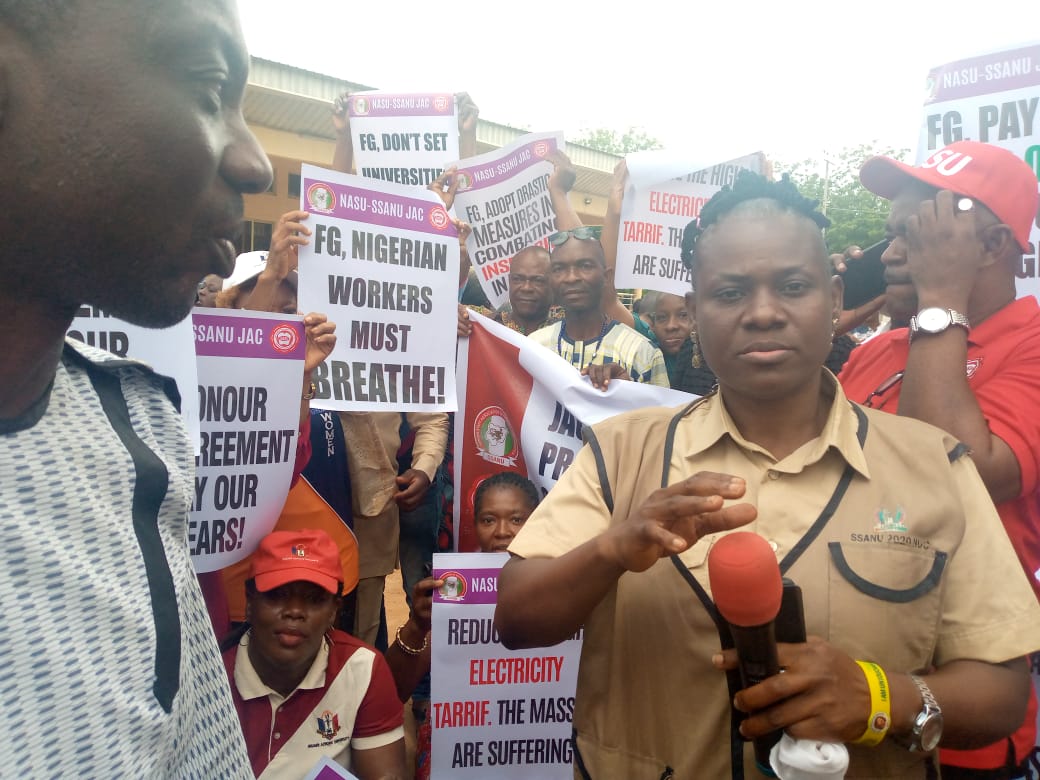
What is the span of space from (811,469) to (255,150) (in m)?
1.31

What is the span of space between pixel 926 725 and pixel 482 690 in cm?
A: 206

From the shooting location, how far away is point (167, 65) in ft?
3.51

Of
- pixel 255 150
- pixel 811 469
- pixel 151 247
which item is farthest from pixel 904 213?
pixel 151 247

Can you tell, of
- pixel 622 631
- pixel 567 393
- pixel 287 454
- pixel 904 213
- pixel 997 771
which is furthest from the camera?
pixel 567 393

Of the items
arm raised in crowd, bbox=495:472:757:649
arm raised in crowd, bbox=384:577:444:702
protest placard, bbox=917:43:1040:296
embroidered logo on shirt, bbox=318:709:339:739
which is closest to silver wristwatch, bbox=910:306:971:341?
arm raised in crowd, bbox=495:472:757:649

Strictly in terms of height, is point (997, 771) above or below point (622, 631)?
below

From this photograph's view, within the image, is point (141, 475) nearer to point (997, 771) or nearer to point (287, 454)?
point (287, 454)

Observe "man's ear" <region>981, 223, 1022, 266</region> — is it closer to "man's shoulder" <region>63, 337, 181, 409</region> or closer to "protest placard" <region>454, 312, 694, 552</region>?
"protest placard" <region>454, 312, 694, 552</region>

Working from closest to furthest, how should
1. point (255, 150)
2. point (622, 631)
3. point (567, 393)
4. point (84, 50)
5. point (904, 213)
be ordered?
point (84, 50) < point (255, 150) < point (622, 631) < point (904, 213) < point (567, 393)

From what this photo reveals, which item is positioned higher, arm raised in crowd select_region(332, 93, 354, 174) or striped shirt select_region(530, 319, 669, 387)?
arm raised in crowd select_region(332, 93, 354, 174)

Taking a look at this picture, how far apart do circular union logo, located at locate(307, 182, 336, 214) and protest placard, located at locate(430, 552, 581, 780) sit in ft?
5.58

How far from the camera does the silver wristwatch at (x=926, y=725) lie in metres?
1.42

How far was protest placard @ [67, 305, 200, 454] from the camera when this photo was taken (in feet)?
8.36

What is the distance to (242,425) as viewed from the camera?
9.77 ft
